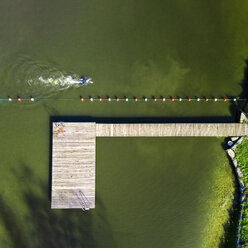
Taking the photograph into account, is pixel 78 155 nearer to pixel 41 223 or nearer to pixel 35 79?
pixel 41 223

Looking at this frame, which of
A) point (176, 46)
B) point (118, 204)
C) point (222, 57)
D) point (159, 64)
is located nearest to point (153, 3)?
point (176, 46)

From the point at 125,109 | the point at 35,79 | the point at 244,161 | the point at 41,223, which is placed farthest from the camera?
the point at 244,161

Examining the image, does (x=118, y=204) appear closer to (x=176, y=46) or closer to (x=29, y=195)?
(x=29, y=195)

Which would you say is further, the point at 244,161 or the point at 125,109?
the point at 244,161

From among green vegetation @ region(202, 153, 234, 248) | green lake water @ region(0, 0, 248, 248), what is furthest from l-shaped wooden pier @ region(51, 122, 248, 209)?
green vegetation @ region(202, 153, 234, 248)

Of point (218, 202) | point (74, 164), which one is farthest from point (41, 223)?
point (218, 202)
